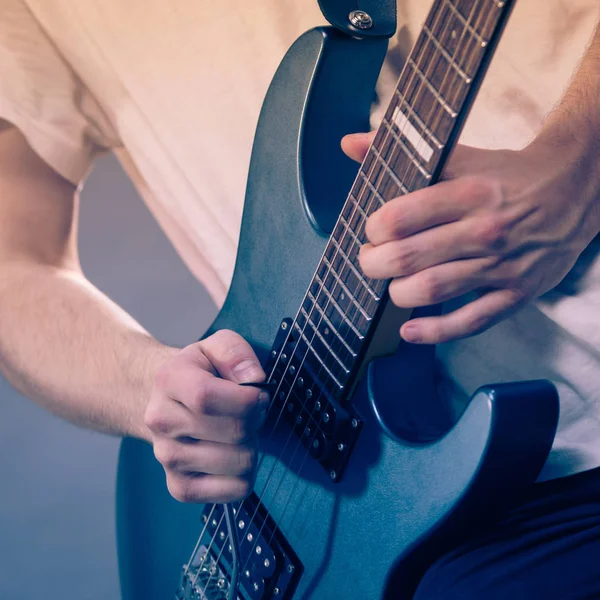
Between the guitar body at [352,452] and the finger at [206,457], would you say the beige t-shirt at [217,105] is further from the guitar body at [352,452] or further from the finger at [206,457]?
the finger at [206,457]

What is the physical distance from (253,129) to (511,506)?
506mm

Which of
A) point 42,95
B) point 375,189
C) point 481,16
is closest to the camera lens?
point 481,16

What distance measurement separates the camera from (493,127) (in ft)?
2.06

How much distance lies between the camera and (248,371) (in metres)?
0.60

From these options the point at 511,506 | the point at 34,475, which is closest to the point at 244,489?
the point at 511,506

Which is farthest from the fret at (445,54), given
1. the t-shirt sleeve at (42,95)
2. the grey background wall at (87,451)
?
Answer: the grey background wall at (87,451)

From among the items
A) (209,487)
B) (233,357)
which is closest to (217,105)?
(233,357)

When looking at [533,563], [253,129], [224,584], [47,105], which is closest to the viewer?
[533,563]

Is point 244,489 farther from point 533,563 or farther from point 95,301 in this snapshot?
point 95,301

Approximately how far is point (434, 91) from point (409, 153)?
0.16 ft

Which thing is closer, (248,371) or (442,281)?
(442,281)

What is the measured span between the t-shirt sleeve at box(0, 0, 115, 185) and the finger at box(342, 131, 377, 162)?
1.74 feet

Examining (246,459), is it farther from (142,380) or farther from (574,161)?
(574,161)

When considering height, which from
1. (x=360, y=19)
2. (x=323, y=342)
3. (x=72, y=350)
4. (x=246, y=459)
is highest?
(x=360, y=19)
